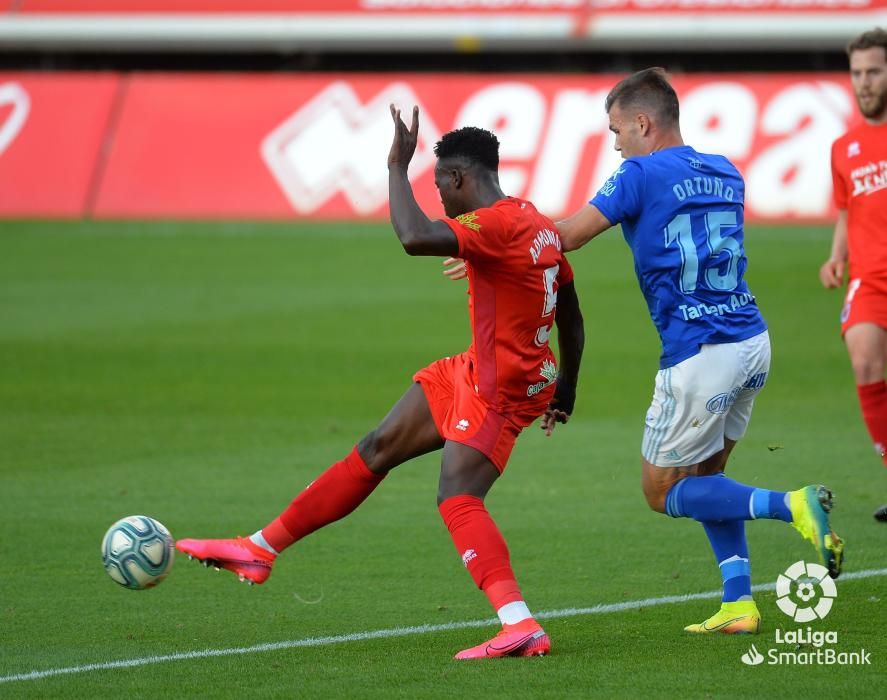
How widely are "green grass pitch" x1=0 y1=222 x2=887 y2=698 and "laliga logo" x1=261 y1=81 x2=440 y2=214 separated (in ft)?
25.1

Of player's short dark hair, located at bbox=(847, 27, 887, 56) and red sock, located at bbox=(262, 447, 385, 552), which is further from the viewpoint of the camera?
player's short dark hair, located at bbox=(847, 27, 887, 56)

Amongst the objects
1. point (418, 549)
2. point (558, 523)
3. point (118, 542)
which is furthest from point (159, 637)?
point (558, 523)

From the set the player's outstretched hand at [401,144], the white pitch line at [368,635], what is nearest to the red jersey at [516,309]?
the player's outstretched hand at [401,144]

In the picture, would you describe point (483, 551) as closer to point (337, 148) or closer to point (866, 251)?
point (866, 251)

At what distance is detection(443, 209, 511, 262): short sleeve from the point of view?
5.49 meters

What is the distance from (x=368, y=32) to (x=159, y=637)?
2538 centimetres

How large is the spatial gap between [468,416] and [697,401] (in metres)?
0.88

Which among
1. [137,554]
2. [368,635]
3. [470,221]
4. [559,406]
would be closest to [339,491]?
[368,635]

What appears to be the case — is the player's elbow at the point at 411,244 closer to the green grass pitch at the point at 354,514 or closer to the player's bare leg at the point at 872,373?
the green grass pitch at the point at 354,514

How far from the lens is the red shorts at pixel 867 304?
8008 mm

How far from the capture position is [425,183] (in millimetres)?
24984

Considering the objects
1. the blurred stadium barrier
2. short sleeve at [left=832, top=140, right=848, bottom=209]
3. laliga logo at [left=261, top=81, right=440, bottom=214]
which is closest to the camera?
short sleeve at [left=832, top=140, right=848, bottom=209]

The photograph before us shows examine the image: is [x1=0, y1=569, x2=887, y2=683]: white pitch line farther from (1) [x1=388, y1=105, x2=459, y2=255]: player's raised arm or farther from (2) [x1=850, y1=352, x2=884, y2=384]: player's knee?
(1) [x1=388, y1=105, x2=459, y2=255]: player's raised arm

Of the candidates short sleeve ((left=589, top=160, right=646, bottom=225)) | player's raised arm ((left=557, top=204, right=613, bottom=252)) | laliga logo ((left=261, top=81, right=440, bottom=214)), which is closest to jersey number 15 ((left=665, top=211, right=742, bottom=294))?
short sleeve ((left=589, top=160, right=646, bottom=225))
